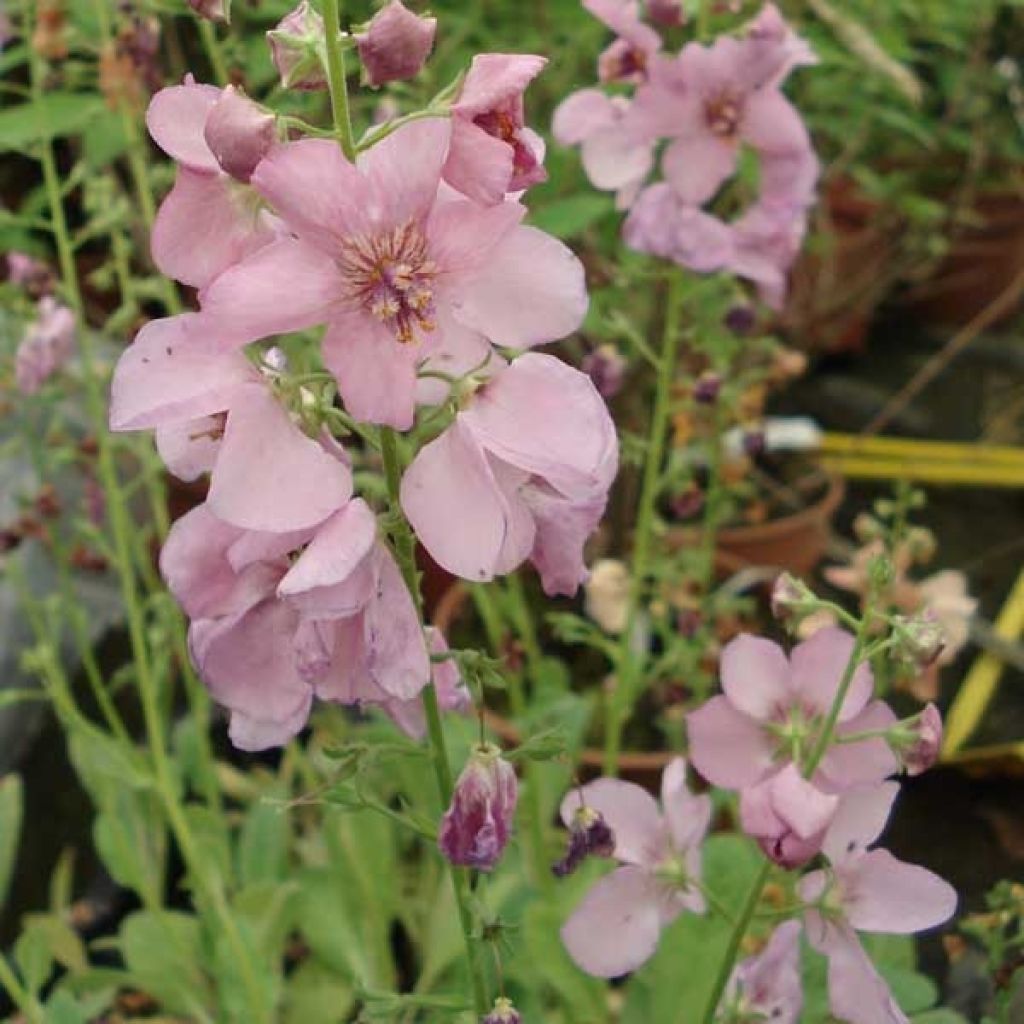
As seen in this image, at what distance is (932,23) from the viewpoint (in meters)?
2.12

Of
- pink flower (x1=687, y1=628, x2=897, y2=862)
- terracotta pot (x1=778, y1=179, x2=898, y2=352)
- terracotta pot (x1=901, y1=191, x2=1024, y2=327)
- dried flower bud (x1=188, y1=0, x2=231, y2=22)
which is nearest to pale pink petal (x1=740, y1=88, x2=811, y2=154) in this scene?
pink flower (x1=687, y1=628, x2=897, y2=862)

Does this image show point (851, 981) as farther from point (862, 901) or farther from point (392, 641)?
point (392, 641)

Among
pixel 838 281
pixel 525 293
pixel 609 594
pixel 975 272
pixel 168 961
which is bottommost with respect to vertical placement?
pixel 975 272

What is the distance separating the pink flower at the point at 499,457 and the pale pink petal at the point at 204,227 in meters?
0.10

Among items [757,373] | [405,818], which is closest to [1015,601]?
[757,373]

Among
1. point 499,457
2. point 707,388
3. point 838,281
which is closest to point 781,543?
point 707,388

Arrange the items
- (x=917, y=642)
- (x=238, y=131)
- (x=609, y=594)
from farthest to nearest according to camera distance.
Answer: (x=609, y=594) → (x=917, y=642) → (x=238, y=131)

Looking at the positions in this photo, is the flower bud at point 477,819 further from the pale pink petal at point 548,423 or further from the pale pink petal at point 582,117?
the pale pink petal at point 582,117

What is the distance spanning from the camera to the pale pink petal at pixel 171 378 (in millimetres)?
508

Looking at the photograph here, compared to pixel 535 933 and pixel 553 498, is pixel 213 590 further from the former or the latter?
pixel 535 933

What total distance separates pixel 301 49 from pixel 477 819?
0.29 meters

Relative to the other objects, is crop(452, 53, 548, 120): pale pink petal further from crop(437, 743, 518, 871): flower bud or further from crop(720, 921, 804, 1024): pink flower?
crop(720, 921, 804, 1024): pink flower

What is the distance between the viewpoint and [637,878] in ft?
2.46

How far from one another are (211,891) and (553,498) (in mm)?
619
